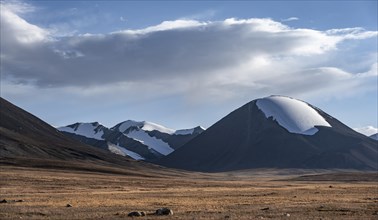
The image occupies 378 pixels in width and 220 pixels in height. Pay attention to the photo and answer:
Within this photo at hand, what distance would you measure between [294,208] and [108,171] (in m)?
134

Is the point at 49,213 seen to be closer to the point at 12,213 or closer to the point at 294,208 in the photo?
the point at 12,213

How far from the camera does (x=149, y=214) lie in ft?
128

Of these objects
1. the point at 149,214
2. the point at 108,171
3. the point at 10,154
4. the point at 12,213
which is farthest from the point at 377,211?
the point at 10,154

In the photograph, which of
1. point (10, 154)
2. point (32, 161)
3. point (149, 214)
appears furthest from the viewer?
point (10, 154)

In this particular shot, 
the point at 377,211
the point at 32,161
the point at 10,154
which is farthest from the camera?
the point at 10,154

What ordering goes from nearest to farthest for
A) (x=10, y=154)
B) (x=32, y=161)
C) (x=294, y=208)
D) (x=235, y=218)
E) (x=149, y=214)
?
(x=235, y=218)
(x=149, y=214)
(x=294, y=208)
(x=32, y=161)
(x=10, y=154)

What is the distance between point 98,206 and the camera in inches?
1829

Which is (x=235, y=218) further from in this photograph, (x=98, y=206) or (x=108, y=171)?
(x=108, y=171)

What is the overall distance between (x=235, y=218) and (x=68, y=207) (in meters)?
14.8

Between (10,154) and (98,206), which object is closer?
(98,206)

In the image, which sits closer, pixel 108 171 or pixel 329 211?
pixel 329 211

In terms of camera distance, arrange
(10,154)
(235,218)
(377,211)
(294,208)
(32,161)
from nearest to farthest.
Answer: (235,218) < (377,211) < (294,208) < (32,161) < (10,154)

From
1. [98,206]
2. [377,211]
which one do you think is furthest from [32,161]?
[377,211]

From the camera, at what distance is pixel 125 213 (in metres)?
39.8
